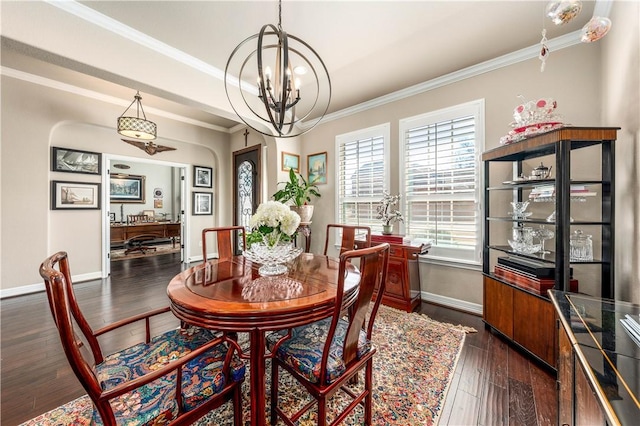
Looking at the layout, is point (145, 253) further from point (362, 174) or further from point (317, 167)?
point (362, 174)

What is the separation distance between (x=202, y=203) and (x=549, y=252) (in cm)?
603

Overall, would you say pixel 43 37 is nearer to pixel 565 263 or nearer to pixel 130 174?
pixel 565 263

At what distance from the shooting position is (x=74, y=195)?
406 cm

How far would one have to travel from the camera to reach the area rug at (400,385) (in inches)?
57.4

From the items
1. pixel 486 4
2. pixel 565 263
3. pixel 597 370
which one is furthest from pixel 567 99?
pixel 597 370

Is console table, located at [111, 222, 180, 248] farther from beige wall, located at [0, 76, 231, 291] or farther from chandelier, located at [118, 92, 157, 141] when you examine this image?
chandelier, located at [118, 92, 157, 141]

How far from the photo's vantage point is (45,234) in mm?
3713

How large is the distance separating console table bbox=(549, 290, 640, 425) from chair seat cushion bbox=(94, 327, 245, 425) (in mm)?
1291

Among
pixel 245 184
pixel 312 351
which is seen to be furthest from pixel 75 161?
pixel 312 351

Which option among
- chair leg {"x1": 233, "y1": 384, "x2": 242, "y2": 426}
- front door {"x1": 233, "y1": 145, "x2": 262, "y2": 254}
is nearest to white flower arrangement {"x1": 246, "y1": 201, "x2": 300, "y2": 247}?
chair leg {"x1": 233, "y1": 384, "x2": 242, "y2": 426}

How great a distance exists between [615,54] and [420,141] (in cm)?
168

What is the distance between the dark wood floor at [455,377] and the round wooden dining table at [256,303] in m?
1.09

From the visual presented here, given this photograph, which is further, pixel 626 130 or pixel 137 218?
pixel 137 218

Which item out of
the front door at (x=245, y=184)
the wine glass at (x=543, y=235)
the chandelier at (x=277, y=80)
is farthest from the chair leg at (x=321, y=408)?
the front door at (x=245, y=184)
